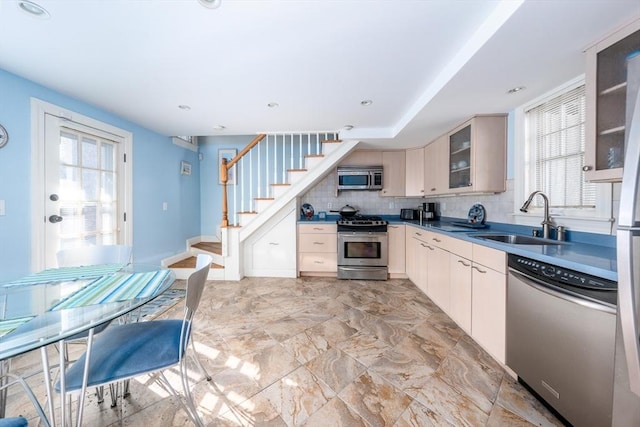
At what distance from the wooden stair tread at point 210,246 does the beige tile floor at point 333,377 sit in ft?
4.79

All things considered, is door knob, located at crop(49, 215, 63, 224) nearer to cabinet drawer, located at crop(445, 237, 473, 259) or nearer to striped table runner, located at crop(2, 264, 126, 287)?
striped table runner, located at crop(2, 264, 126, 287)

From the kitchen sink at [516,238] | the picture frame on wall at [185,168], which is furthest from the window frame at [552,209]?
the picture frame on wall at [185,168]

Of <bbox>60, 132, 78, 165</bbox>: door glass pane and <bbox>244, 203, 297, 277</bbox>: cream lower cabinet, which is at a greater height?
<bbox>60, 132, 78, 165</bbox>: door glass pane

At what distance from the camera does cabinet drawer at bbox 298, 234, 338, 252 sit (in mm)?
3603

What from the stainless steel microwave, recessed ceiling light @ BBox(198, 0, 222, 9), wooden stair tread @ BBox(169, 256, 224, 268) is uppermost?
recessed ceiling light @ BBox(198, 0, 222, 9)

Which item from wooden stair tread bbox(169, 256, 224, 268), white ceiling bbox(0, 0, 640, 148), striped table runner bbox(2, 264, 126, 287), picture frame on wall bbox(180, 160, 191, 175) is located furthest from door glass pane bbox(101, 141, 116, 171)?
striped table runner bbox(2, 264, 126, 287)

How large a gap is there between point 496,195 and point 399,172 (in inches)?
60.2

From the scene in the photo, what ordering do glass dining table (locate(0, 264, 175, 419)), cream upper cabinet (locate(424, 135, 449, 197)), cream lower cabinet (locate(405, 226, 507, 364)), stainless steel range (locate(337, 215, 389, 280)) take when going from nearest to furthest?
glass dining table (locate(0, 264, 175, 419)) < cream lower cabinet (locate(405, 226, 507, 364)) < cream upper cabinet (locate(424, 135, 449, 197)) < stainless steel range (locate(337, 215, 389, 280))

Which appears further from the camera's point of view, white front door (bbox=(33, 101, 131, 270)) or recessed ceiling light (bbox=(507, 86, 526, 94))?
white front door (bbox=(33, 101, 131, 270))

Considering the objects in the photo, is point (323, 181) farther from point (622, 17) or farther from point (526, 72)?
point (622, 17)

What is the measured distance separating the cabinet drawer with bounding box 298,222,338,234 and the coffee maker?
1.45 metres

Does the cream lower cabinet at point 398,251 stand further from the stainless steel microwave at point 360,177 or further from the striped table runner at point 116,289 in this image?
the striped table runner at point 116,289

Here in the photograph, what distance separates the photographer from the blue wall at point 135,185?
185cm

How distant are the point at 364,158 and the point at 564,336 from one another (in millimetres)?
3132
